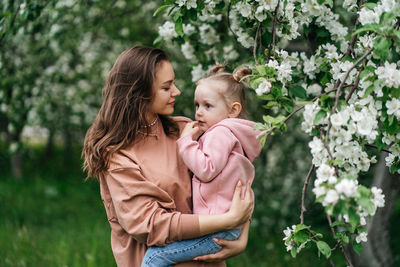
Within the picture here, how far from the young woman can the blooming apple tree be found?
0.96 ft

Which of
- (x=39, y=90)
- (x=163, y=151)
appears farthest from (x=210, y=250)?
(x=39, y=90)

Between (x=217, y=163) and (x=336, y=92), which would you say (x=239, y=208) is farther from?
(x=336, y=92)

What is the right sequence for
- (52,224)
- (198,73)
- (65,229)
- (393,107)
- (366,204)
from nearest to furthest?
(366,204), (393,107), (198,73), (65,229), (52,224)

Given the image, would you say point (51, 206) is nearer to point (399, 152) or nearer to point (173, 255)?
point (173, 255)

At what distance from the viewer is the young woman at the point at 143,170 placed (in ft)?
6.88

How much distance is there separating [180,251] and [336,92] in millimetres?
1005

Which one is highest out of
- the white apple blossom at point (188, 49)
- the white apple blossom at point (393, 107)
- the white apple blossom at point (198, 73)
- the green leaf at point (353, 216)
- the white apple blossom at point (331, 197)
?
the white apple blossom at point (393, 107)

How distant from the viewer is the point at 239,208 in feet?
6.95

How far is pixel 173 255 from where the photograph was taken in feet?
7.04

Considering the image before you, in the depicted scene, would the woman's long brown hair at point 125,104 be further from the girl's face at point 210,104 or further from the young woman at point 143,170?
the girl's face at point 210,104

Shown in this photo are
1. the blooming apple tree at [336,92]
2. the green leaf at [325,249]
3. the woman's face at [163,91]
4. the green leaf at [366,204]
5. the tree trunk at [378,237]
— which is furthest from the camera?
the tree trunk at [378,237]

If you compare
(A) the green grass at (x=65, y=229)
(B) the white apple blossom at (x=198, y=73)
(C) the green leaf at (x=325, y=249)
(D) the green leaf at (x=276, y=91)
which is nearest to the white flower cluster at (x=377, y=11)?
(D) the green leaf at (x=276, y=91)

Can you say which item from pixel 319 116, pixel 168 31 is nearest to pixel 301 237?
pixel 319 116

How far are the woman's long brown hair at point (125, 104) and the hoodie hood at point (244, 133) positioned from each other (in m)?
0.39
